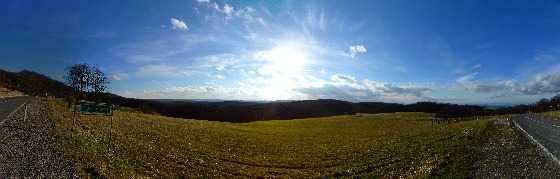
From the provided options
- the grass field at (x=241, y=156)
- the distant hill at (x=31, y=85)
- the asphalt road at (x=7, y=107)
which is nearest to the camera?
the grass field at (x=241, y=156)

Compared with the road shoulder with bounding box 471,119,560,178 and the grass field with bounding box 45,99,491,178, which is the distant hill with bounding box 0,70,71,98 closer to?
the grass field with bounding box 45,99,491,178

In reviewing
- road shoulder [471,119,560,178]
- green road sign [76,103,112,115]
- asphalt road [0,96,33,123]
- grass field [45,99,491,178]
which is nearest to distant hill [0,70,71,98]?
asphalt road [0,96,33,123]

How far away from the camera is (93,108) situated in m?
29.8

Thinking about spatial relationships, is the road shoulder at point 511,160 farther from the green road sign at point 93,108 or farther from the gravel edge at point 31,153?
the green road sign at point 93,108

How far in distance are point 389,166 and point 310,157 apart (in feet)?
36.6

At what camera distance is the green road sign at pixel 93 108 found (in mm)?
28953

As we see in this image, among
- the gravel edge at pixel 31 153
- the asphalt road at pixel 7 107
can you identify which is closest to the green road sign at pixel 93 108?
the gravel edge at pixel 31 153

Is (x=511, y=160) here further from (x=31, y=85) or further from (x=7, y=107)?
(x=31, y=85)

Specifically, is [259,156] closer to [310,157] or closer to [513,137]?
[310,157]

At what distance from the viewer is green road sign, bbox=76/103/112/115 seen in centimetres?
2895

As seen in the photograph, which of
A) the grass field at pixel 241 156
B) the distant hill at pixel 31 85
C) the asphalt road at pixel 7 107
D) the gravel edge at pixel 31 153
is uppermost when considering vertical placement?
the distant hill at pixel 31 85

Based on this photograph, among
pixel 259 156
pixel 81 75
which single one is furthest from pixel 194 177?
pixel 81 75

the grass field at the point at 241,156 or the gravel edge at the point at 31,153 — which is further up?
the gravel edge at the point at 31,153

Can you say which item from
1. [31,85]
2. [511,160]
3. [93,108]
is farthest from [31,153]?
[31,85]
